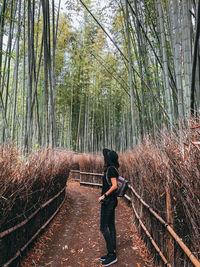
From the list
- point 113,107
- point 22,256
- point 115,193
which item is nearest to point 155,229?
point 115,193

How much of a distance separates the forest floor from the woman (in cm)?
12

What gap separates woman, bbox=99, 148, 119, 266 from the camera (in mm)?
2148

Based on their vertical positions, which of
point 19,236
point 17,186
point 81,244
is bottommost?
point 81,244

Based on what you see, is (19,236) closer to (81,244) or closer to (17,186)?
(17,186)

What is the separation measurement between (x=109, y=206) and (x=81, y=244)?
850 millimetres

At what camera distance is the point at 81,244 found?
2643 mm

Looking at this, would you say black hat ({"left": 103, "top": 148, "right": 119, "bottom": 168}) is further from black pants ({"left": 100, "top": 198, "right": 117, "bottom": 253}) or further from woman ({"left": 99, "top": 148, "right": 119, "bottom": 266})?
black pants ({"left": 100, "top": 198, "right": 117, "bottom": 253})

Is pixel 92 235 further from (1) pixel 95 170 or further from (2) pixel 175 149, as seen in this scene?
(1) pixel 95 170

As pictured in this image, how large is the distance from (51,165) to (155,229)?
5.91 ft

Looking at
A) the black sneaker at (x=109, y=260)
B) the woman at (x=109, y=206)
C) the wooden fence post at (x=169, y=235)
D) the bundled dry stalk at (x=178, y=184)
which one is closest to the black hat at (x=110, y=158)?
the woman at (x=109, y=206)

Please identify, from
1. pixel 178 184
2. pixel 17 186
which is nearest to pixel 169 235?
pixel 178 184

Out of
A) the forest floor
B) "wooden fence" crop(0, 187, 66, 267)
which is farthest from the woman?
"wooden fence" crop(0, 187, 66, 267)

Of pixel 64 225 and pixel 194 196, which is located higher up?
pixel 194 196

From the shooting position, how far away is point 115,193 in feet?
7.31
